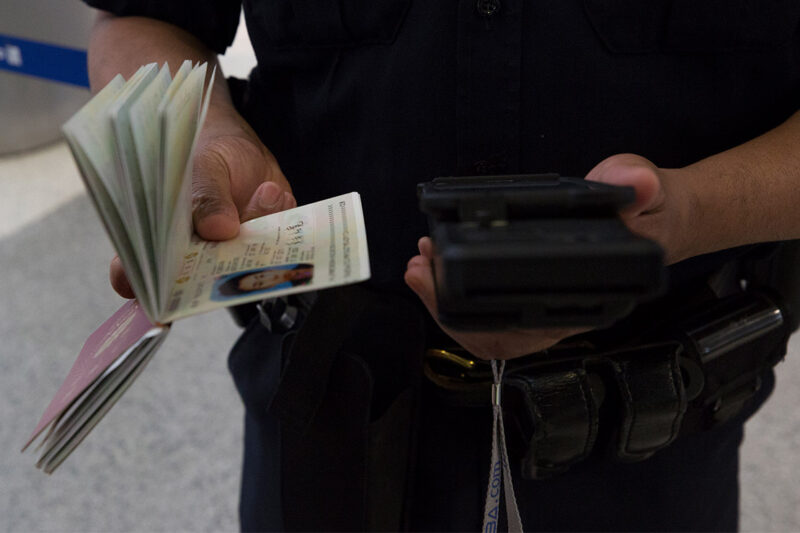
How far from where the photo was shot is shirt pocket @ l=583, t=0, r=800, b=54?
0.58 m

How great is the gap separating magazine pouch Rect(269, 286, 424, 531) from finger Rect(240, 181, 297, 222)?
99mm

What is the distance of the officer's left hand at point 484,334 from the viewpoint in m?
0.45

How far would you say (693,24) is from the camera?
0.58 meters

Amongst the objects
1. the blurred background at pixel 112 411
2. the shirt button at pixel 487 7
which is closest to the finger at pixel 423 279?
the shirt button at pixel 487 7

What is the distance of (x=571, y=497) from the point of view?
70 centimetres

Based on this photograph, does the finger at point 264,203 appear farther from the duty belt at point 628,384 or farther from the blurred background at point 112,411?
the blurred background at point 112,411

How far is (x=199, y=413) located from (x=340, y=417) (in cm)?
110

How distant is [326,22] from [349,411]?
0.37 meters

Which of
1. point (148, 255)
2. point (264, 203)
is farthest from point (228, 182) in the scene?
point (148, 255)

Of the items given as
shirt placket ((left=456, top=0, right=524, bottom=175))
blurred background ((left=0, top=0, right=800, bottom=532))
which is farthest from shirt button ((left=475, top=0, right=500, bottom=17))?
blurred background ((left=0, top=0, right=800, bottom=532))

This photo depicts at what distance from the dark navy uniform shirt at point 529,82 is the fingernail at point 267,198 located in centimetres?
10

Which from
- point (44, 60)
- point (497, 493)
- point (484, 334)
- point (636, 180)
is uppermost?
point (636, 180)

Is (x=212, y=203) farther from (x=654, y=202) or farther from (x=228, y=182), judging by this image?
(x=654, y=202)

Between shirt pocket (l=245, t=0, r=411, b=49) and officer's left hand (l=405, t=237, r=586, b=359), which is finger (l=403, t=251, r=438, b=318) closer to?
officer's left hand (l=405, t=237, r=586, b=359)
